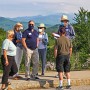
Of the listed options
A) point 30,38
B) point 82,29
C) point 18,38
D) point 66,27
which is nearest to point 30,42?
point 30,38

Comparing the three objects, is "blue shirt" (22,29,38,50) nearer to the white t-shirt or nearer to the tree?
the white t-shirt

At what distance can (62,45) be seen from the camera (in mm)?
11156

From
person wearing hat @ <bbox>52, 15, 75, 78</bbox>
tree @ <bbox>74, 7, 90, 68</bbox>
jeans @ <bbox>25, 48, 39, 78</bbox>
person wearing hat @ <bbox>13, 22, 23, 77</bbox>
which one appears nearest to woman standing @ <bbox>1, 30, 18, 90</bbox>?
jeans @ <bbox>25, 48, 39, 78</bbox>

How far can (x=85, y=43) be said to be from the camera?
97.3ft

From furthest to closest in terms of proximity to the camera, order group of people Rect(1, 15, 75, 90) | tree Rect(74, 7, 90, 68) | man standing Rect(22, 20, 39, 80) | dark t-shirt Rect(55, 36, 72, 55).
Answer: tree Rect(74, 7, 90, 68) < man standing Rect(22, 20, 39, 80) < dark t-shirt Rect(55, 36, 72, 55) < group of people Rect(1, 15, 75, 90)

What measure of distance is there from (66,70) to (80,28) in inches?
774

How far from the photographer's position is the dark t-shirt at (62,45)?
1116cm

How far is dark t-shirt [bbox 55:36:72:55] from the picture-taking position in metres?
11.2

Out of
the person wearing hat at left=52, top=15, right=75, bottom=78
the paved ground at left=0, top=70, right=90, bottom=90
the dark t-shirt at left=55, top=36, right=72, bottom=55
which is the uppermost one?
the person wearing hat at left=52, top=15, right=75, bottom=78

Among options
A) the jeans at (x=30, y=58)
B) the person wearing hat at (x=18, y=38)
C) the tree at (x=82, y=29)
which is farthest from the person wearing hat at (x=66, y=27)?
the tree at (x=82, y=29)

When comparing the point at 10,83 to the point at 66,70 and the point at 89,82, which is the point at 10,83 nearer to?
the point at 66,70

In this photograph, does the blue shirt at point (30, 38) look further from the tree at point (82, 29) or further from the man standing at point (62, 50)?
the tree at point (82, 29)

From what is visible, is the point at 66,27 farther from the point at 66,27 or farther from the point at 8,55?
the point at 8,55

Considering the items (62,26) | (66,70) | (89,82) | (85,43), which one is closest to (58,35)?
(62,26)
